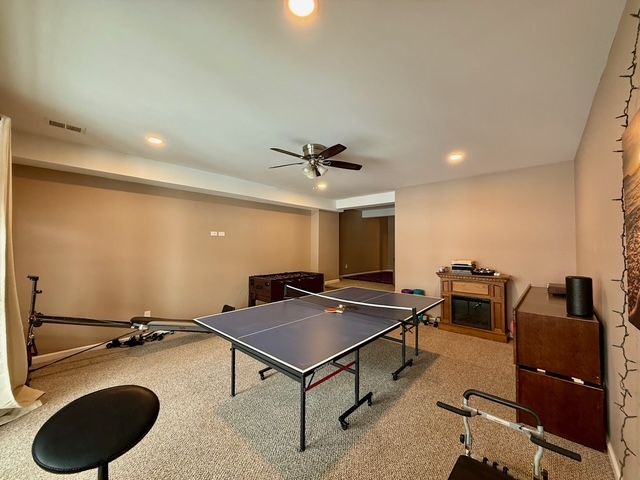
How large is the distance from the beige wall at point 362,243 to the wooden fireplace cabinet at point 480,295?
442 centimetres

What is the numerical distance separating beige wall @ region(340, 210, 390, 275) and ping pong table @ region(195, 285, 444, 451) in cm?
544

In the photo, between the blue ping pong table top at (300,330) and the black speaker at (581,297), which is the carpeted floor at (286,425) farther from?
the black speaker at (581,297)

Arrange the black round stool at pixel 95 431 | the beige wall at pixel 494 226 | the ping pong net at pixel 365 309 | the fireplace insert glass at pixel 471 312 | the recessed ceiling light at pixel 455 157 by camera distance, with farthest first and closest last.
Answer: the fireplace insert glass at pixel 471 312 < the beige wall at pixel 494 226 < the recessed ceiling light at pixel 455 157 < the ping pong net at pixel 365 309 < the black round stool at pixel 95 431

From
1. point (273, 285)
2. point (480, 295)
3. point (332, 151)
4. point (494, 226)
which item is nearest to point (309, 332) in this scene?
point (332, 151)

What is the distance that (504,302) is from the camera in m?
3.80

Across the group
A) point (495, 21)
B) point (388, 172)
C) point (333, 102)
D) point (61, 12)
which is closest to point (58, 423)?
point (61, 12)

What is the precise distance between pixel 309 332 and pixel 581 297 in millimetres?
2156

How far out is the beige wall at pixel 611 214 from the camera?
1286 millimetres

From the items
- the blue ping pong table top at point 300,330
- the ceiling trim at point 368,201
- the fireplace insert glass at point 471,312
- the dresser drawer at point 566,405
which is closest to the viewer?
the blue ping pong table top at point 300,330

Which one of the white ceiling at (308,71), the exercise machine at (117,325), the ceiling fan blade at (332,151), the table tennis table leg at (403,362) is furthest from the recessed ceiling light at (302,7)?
the table tennis table leg at (403,362)

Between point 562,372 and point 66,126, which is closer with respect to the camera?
point 562,372

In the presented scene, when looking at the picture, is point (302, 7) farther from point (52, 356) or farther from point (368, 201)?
point (368, 201)

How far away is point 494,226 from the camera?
4.20 metres

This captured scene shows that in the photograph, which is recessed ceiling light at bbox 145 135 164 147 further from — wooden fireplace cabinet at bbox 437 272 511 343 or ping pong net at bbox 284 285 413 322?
wooden fireplace cabinet at bbox 437 272 511 343
